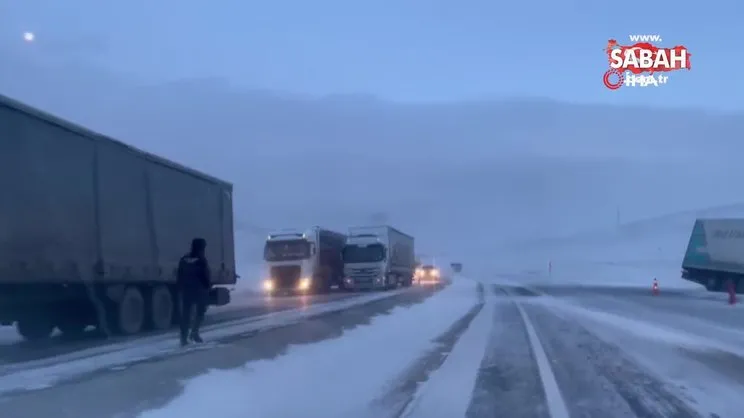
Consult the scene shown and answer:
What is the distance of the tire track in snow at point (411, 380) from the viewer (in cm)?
993

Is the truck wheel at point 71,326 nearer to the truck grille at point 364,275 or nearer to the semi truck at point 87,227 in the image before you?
the semi truck at point 87,227

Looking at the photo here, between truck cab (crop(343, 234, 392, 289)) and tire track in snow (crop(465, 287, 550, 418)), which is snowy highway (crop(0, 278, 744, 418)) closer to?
tire track in snow (crop(465, 287, 550, 418))

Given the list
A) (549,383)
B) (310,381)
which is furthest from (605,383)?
(310,381)

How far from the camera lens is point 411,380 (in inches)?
480

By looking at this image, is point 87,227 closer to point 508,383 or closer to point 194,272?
point 194,272

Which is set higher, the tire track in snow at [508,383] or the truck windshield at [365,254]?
the truck windshield at [365,254]

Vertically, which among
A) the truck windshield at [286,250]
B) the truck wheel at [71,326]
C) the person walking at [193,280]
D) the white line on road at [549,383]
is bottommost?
the white line on road at [549,383]

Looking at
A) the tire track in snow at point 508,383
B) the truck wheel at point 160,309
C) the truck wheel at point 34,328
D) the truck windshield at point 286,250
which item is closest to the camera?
the tire track in snow at point 508,383

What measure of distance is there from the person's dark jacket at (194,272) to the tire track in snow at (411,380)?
4005mm

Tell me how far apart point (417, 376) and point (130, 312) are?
977 cm

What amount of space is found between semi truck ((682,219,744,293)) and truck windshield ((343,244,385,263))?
1822cm

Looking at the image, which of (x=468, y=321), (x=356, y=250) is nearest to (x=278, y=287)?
(x=356, y=250)

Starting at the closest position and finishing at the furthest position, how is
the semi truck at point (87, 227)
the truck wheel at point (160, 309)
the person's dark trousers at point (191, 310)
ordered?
1. the semi truck at point (87, 227)
2. the person's dark trousers at point (191, 310)
3. the truck wheel at point (160, 309)

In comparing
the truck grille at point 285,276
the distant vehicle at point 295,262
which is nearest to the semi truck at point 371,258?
the distant vehicle at point 295,262
